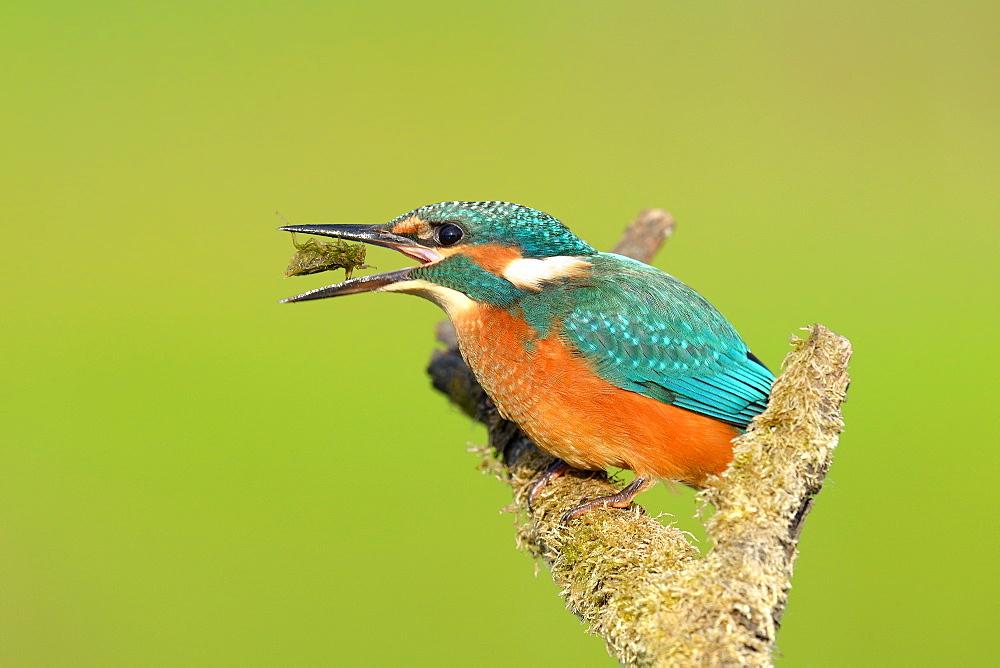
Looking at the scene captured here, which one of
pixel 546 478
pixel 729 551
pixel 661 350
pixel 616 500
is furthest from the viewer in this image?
pixel 546 478

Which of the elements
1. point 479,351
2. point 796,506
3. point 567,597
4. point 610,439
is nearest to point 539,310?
point 479,351

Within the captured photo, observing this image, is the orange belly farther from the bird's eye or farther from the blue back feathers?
the bird's eye

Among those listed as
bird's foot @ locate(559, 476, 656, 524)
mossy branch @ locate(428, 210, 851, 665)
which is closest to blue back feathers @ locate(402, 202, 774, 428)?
bird's foot @ locate(559, 476, 656, 524)

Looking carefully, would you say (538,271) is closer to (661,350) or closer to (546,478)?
(661,350)

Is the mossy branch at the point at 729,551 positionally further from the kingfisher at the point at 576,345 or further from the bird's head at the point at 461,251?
the bird's head at the point at 461,251

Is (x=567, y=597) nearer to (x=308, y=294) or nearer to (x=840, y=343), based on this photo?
(x=840, y=343)

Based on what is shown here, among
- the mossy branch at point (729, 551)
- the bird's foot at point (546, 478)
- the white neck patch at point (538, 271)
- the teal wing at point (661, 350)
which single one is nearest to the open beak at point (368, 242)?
the white neck patch at point (538, 271)

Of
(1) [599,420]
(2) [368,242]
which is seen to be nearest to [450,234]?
(2) [368,242]

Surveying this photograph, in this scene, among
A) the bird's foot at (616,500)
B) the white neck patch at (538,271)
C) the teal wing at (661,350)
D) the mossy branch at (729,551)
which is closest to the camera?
the mossy branch at (729,551)
